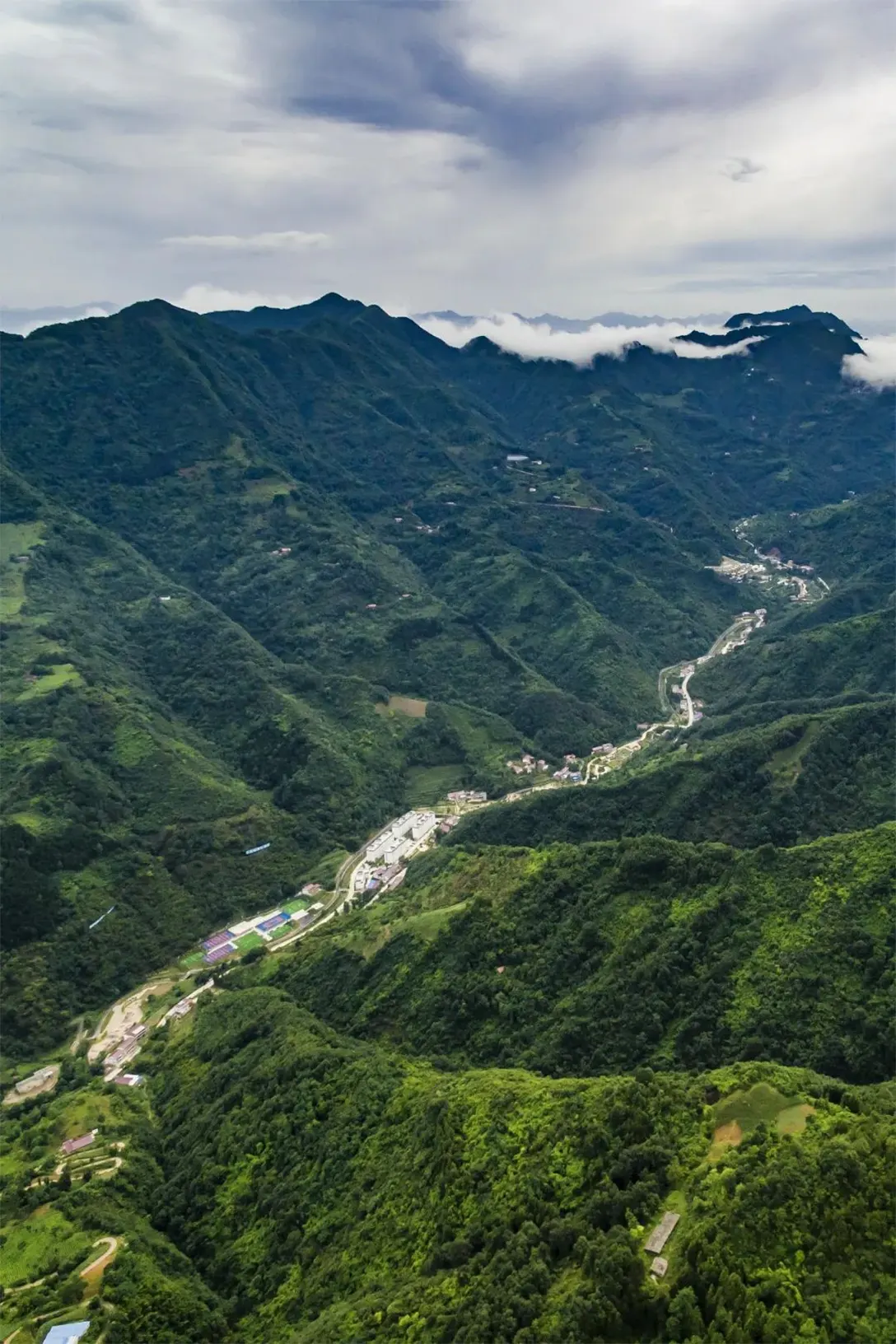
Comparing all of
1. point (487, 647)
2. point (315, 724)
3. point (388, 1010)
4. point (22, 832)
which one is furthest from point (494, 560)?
point (388, 1010)

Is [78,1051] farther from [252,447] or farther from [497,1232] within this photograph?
[252,447]

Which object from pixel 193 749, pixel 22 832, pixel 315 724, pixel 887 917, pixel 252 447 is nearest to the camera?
pixel 887 917

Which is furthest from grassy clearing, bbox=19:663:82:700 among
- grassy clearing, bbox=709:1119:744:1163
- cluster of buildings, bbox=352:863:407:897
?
grassy clearing, bbox=709:1119:744:1163

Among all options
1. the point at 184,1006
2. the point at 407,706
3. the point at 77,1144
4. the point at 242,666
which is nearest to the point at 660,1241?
the point at 77,1144

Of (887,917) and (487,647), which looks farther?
(487,647)

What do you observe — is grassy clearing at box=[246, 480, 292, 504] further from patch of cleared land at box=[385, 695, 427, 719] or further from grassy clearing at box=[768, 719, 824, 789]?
grassy clearing at box=[768, 719, 824, 789]

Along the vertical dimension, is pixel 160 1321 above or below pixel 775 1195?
below

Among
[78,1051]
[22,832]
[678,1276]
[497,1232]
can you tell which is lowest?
[78,1051]
